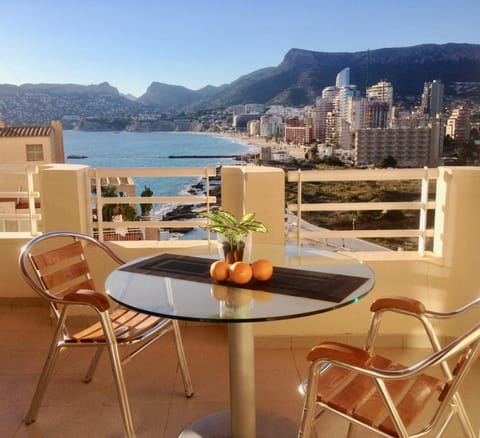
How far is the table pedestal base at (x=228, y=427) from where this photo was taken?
2105 millimetres

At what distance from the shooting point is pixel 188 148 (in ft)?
24.5

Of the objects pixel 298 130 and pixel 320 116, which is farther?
pixel 320 116

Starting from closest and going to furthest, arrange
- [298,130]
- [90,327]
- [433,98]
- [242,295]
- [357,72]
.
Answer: [242,295]
[90,327]
[298,130]
[433,98]
[357,72]

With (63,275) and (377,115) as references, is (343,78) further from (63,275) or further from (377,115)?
(63,275)

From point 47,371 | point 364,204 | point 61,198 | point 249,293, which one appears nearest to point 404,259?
point 364,204

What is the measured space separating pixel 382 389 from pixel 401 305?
1.76ft

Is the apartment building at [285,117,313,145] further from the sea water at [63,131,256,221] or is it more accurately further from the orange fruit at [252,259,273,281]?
the orange fruit at [252,259,273,281]

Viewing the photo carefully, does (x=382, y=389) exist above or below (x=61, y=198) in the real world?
below

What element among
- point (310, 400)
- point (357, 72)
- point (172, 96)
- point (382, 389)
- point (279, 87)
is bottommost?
point (310, 400)

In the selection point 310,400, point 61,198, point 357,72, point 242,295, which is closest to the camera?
point 310,400

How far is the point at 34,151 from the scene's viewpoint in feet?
50.6

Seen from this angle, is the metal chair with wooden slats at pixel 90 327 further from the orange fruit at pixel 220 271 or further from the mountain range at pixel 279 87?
the mountain range at pixel 279 87

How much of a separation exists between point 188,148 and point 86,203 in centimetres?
405

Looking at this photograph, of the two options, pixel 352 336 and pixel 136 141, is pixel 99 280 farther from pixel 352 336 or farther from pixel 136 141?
pixel 136 141
